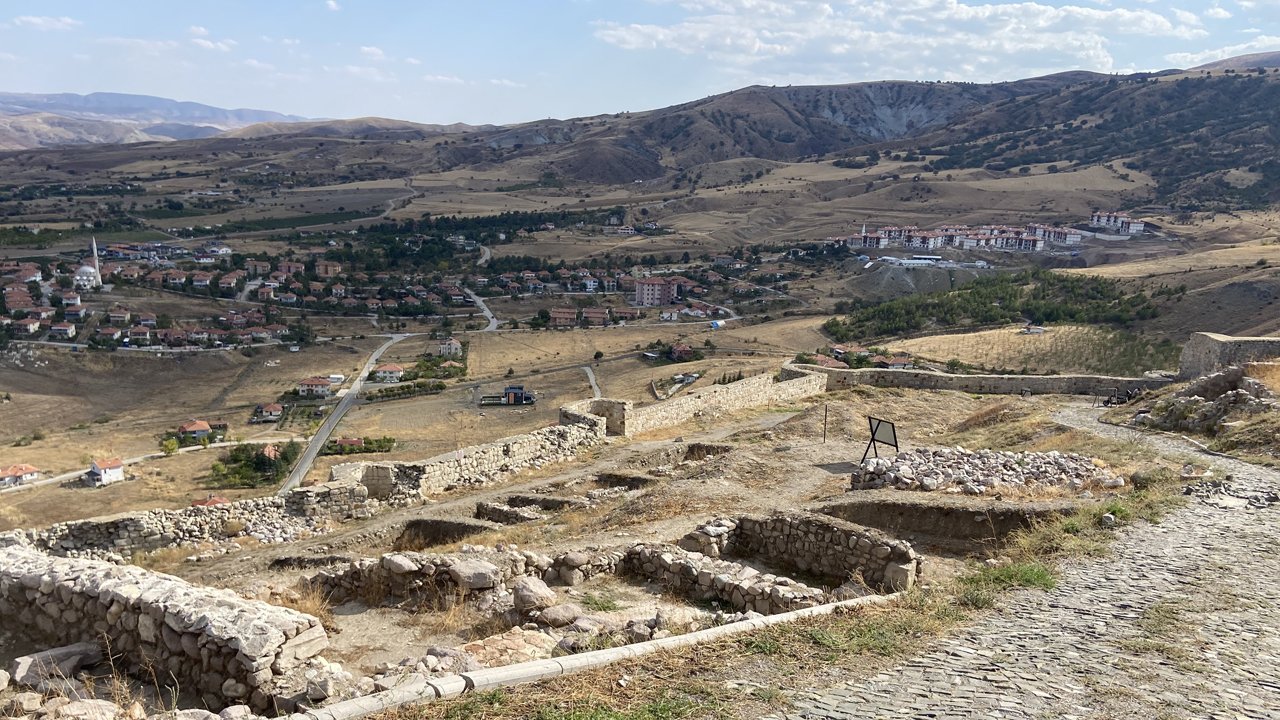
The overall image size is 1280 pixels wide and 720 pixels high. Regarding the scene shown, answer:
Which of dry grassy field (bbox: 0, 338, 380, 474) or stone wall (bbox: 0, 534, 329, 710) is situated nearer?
stone wall (bbox: 0, 534, 329, 710)

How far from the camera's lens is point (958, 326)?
56.6m

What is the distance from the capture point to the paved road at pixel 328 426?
118 ft

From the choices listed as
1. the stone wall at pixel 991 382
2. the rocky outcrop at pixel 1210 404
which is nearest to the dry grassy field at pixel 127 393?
the stone wall at pixel 991 382

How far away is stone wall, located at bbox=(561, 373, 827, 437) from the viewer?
65.1 ft

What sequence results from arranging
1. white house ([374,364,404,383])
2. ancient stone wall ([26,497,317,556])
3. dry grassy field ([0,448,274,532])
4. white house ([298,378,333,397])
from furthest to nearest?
white house ([374,364,404,383]) → white house ([298,378,333,397]) → dry grassy field ([0,448,274,532]) → ancient stone wall ([26,497,317,556])

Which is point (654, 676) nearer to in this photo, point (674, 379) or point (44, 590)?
point (44, 590)

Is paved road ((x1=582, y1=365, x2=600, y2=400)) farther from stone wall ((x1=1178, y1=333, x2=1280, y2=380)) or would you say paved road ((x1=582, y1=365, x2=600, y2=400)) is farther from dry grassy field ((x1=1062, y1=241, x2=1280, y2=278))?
dry grassy field ((x1=1062, y1=241, x2=1280, y2=278))

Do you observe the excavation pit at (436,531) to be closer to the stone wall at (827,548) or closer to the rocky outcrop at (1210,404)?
the stone wall at (827,548)

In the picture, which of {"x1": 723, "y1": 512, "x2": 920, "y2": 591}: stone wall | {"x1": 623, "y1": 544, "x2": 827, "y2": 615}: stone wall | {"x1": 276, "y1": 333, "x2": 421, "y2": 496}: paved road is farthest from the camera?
{"x1": 276, "y1": 333, "x2": 421, "y2": 496}: paved road

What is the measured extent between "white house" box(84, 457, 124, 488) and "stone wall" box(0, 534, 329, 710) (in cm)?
3065

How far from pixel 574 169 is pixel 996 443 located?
176 metres

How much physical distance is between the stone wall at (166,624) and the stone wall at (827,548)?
538 centimetres

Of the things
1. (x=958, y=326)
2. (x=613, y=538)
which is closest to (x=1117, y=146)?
(x=958, y=326)

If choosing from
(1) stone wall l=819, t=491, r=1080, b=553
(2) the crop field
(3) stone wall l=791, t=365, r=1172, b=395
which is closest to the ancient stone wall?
(1) stone wall l=819, t=491, r=1080, b=553
